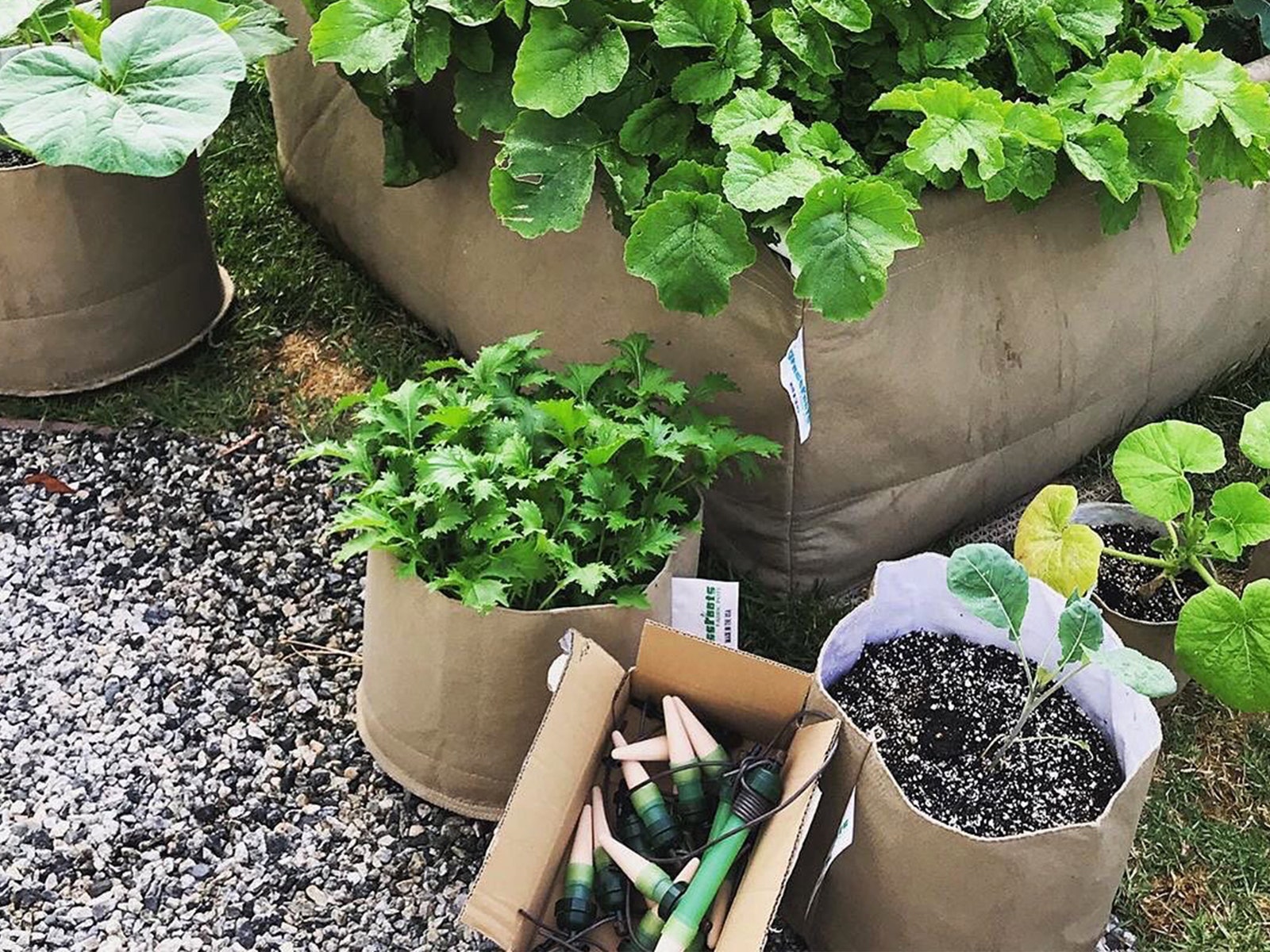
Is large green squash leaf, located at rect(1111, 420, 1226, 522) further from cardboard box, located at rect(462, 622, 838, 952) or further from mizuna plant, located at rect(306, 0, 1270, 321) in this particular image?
cardboard box, located at rect(462, 622, 838, 952)

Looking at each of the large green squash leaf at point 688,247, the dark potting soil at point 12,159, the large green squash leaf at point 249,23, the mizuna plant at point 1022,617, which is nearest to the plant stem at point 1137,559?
the mizuna plant at point 1022,617

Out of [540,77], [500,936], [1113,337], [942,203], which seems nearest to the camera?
[500,936]

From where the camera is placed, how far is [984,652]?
1623 millimetres

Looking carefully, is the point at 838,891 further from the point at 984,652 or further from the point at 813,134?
the point at 813,134

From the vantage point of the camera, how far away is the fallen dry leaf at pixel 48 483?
6.84 feet

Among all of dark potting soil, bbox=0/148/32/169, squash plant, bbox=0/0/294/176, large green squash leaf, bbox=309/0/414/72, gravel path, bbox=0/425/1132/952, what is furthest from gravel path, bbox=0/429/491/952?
large green squash leaf, bbox=309/0/414/72

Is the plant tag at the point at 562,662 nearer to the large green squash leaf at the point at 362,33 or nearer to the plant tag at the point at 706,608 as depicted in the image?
the plant tag at the point at 706,608

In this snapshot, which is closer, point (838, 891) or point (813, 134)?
point (838, 891)

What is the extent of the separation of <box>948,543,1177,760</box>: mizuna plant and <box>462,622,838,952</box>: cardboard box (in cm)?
20

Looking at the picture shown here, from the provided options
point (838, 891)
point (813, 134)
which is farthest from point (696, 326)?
point (838, 891)

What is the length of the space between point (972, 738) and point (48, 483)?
4.86 ft

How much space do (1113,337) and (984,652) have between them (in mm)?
593

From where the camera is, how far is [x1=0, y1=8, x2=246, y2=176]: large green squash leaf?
156 centimetres

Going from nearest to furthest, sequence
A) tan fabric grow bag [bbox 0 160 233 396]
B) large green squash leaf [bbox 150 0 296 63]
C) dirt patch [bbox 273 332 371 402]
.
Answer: large green squash leaf [bbox 150 0 296 63]
tan fabric grow bag [bbox 0 160 233 396]
dirt patch [bbox 273 332 371 402]
